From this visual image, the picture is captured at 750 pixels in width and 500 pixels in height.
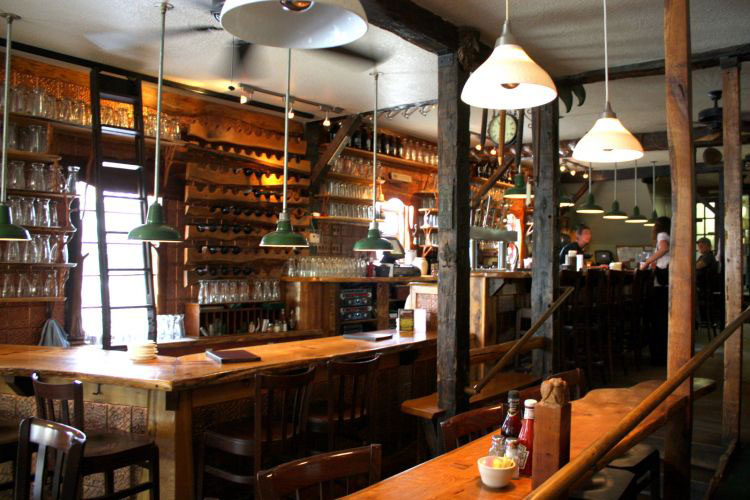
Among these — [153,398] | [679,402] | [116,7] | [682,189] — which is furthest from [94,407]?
[682,189]

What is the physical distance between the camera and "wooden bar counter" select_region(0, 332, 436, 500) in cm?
341

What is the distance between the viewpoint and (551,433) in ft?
6.30

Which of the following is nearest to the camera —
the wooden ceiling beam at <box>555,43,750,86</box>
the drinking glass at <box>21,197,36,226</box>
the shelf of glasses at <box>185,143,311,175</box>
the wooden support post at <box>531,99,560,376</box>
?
the wooden ceiling beam at <box>555,43,750,86</box>

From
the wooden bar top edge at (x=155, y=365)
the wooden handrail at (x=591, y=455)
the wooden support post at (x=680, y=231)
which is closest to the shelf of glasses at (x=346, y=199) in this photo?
the wooden bar top edge at (x=155, y=365)

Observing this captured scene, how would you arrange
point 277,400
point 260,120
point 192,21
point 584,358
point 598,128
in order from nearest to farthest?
point 598,128
point 277,400
point 192,21
point 584,358
point 260,120

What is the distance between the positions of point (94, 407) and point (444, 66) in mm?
3249

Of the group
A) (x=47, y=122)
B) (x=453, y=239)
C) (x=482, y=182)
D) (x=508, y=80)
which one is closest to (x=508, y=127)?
(x=453, y=239)

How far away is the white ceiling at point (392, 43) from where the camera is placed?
4.57 metres

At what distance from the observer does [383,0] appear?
3990 mm

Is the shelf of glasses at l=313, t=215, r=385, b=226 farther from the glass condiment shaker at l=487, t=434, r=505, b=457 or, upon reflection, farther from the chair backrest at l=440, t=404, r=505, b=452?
the glass condiment shaker at l=487, t=434, r=505, b=457

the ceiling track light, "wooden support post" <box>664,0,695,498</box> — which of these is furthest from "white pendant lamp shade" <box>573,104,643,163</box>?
"wooden support post" <box>664,0,695,498</box>

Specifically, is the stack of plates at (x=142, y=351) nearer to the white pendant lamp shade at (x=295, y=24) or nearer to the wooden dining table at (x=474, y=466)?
the wooden dining table at (x=474, y=466)

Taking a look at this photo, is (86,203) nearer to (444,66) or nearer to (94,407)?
(94,407)

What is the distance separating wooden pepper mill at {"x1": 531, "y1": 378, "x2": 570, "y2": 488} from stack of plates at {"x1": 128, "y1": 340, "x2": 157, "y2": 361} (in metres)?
2.71
